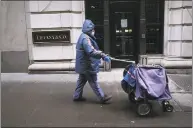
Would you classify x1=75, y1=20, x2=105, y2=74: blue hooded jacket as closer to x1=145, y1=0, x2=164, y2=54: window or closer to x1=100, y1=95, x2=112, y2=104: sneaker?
x1=100, y1=95, x2=112, y2=104: sneaker

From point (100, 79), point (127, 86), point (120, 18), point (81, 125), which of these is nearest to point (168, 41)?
point (120, 18)

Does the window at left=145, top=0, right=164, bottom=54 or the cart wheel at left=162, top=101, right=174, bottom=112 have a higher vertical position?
the window at left=145, top=0, right=164, bottom=54

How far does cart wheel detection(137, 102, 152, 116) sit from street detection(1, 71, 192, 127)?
125 millimetres

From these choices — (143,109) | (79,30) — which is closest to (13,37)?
(79,30)

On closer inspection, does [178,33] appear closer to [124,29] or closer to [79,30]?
[124,29]

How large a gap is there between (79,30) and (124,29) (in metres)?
1.73

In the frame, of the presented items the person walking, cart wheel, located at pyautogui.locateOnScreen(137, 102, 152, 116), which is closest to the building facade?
the person walking

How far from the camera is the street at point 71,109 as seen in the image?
210 inches

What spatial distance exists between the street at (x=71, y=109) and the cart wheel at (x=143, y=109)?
4.9 inches

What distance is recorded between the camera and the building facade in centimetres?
944

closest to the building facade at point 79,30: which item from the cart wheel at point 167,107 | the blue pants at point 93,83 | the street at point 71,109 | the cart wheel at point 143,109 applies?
the street at point 71,109

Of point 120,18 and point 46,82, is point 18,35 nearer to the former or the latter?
point 46,82

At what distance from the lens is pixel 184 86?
309 inches

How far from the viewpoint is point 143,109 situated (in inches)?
221
